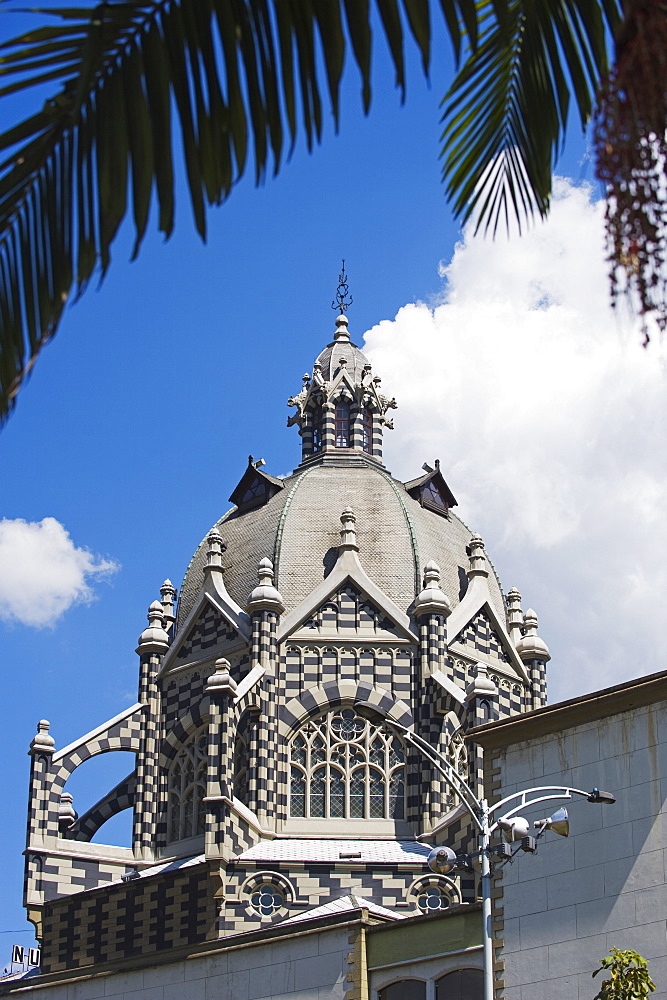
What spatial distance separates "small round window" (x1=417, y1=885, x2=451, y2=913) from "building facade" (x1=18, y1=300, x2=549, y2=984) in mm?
51

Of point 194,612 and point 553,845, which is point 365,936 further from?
point 194,612

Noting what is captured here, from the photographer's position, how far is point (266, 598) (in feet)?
140

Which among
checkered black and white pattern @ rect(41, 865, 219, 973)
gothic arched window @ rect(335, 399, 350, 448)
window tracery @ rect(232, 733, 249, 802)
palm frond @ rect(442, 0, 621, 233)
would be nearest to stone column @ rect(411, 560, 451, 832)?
window tracery @ rect(232, 733, 249, 802)

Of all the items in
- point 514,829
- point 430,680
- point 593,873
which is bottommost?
point 514,829

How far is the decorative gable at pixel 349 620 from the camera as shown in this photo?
143 ft

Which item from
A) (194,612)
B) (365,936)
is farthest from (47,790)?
(365,936)

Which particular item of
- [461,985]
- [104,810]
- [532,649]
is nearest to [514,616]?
[532,649]

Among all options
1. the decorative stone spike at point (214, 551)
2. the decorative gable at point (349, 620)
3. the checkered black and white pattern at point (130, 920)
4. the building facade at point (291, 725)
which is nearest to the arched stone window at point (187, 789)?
the building facade at point (291, 725)

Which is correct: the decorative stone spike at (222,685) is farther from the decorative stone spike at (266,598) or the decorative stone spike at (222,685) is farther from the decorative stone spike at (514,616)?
the decorative stone spike at (514,616)

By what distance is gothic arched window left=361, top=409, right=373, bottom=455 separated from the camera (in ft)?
168

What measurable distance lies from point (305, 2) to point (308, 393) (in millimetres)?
46049

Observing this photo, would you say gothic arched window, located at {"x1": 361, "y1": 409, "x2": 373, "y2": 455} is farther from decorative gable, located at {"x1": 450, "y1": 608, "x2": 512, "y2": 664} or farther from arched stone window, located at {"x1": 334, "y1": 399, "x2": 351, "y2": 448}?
decorative gable, located at {"x1": 450, "y1": 608, "x2": 512, "y2": 664}

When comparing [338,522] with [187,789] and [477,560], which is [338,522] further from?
[187,789]

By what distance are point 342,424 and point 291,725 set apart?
12.8 metres
